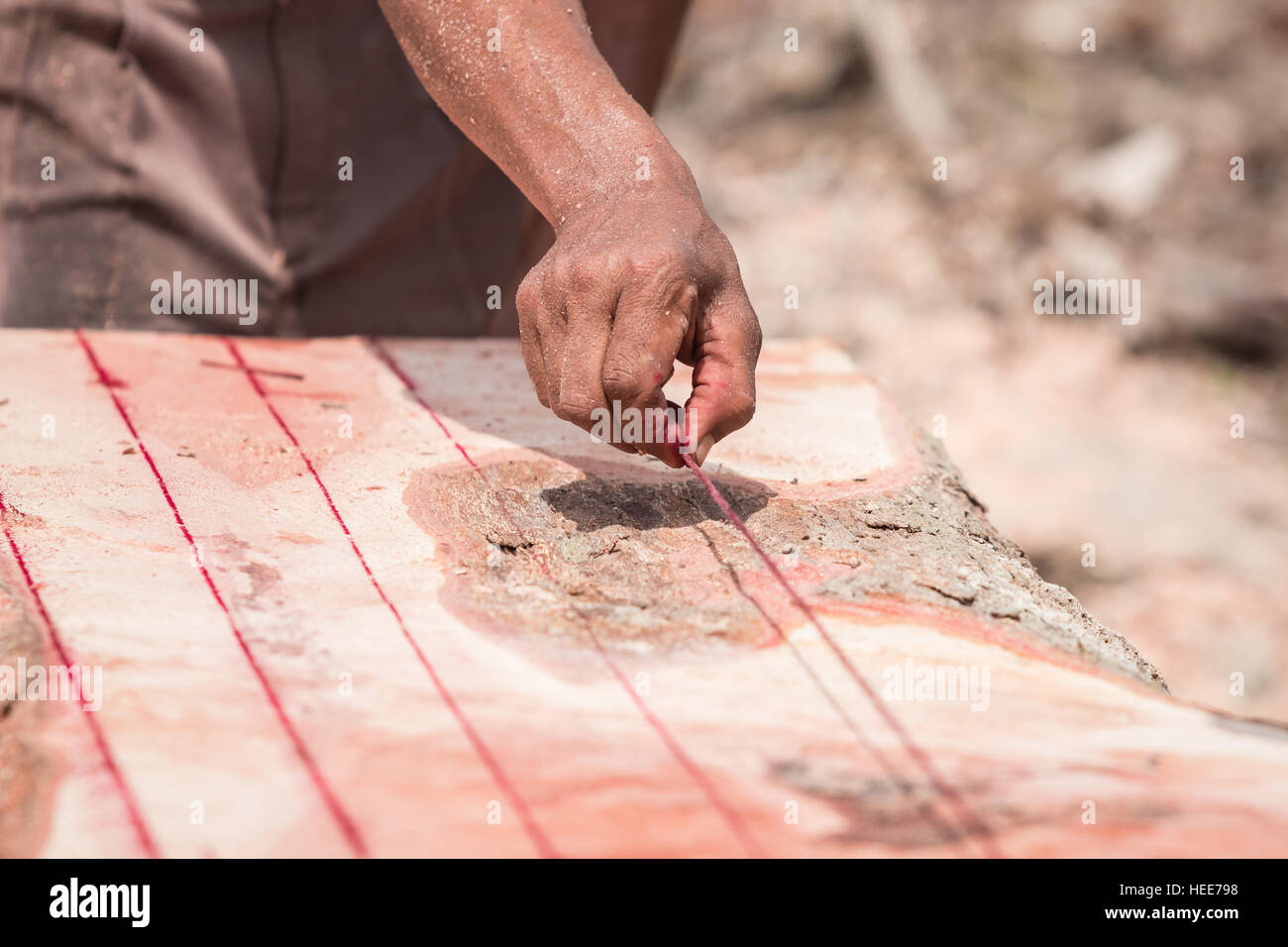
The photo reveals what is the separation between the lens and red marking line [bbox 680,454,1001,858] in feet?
3.85

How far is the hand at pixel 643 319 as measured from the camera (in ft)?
4.92

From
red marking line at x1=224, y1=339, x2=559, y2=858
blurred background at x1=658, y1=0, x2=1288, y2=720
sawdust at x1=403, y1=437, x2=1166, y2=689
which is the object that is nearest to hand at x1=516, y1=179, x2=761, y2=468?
sawdust at x1=403, y1=437, x2=1166, y2=689

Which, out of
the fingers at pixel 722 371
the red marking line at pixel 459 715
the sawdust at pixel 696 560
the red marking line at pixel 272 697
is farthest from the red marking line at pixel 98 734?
the fingers at pixel 722 371

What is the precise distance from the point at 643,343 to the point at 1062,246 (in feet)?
13.1

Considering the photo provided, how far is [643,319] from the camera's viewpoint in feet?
4.92

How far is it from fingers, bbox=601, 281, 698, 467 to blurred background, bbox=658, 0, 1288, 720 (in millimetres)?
2070

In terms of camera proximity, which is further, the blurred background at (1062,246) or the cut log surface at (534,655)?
the blurred background at (1062,246)

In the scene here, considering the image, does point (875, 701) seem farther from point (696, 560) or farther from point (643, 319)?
point (643, 319)

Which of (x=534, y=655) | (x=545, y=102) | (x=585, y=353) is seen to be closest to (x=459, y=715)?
(x=534, y=655)

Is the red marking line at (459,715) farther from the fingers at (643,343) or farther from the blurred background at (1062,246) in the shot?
the blurred background at (1062,246)

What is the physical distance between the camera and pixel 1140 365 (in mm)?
4699

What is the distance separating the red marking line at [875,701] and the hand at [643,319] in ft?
0.31
